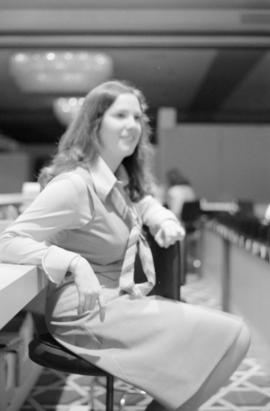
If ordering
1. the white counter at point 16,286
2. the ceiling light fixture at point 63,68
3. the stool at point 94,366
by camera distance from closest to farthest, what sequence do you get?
the white counter at point 16,286
the stool at point 94,366
the ceiling light fixture at point 63,68

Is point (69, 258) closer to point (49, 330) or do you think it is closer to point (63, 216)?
point (63, 216)

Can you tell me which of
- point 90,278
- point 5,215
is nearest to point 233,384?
point 5,215

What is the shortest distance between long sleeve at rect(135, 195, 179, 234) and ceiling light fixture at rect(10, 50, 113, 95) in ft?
17.1

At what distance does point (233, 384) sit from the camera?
3078 mm

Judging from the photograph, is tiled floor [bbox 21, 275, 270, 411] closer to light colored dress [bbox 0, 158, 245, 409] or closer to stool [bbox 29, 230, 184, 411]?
stool [bbox 29, 230, 184, 411]

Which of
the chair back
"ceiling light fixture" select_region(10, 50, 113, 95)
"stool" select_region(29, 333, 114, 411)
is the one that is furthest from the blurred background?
"stool" select_region(29, 333, 114, 411)

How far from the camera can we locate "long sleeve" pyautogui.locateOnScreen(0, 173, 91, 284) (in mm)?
1725

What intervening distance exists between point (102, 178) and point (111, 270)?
0.29 m

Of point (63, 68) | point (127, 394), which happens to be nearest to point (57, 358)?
point (127, 394)

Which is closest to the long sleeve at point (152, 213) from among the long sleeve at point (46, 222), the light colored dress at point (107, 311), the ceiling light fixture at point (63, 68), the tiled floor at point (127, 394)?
the light colored dress at point (107, 311)

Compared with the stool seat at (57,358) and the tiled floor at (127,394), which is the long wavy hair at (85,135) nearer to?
the stool seat at (57,358)

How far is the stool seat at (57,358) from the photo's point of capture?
1748 millimetres

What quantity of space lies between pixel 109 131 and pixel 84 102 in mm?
127

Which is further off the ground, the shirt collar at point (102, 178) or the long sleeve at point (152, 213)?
the shirt collar at point (102, 178)
